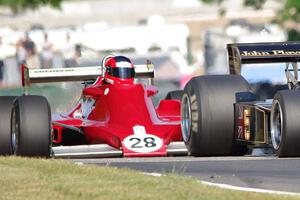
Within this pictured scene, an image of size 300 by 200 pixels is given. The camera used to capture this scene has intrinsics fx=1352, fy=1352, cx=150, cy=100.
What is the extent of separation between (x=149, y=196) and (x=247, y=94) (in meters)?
4.33

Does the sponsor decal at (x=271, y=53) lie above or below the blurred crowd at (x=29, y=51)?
above

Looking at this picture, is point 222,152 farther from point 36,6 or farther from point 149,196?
point 36,6

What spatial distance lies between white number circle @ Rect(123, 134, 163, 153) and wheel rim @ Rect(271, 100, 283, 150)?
1617 millimetres


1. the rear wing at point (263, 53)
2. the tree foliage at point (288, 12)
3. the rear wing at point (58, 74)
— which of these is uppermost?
the tree foliage at point (288, 12)

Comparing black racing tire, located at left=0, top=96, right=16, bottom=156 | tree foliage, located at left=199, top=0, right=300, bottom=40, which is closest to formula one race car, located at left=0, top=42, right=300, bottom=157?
black racing tire, located at left=0, top=96, right=16, bottom=156

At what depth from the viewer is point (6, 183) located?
1049 centimetres

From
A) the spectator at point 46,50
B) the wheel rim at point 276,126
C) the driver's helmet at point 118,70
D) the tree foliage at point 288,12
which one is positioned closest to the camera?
the wheel rim at point 276,126

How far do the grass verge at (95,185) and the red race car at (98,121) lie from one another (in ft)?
8.43

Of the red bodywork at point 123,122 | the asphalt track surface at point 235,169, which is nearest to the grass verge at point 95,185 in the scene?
the asphalt track surface at point 235,169

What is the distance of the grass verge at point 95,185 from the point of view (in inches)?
383

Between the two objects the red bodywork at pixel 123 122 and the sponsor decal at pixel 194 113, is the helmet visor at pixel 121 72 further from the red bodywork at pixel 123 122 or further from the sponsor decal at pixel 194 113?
the sponsor decal at pixel 194 113

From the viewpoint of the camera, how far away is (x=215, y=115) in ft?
45.0

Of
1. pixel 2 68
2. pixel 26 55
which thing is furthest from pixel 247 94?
pixel 26 55

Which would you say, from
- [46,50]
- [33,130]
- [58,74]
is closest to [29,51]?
[46,50]
